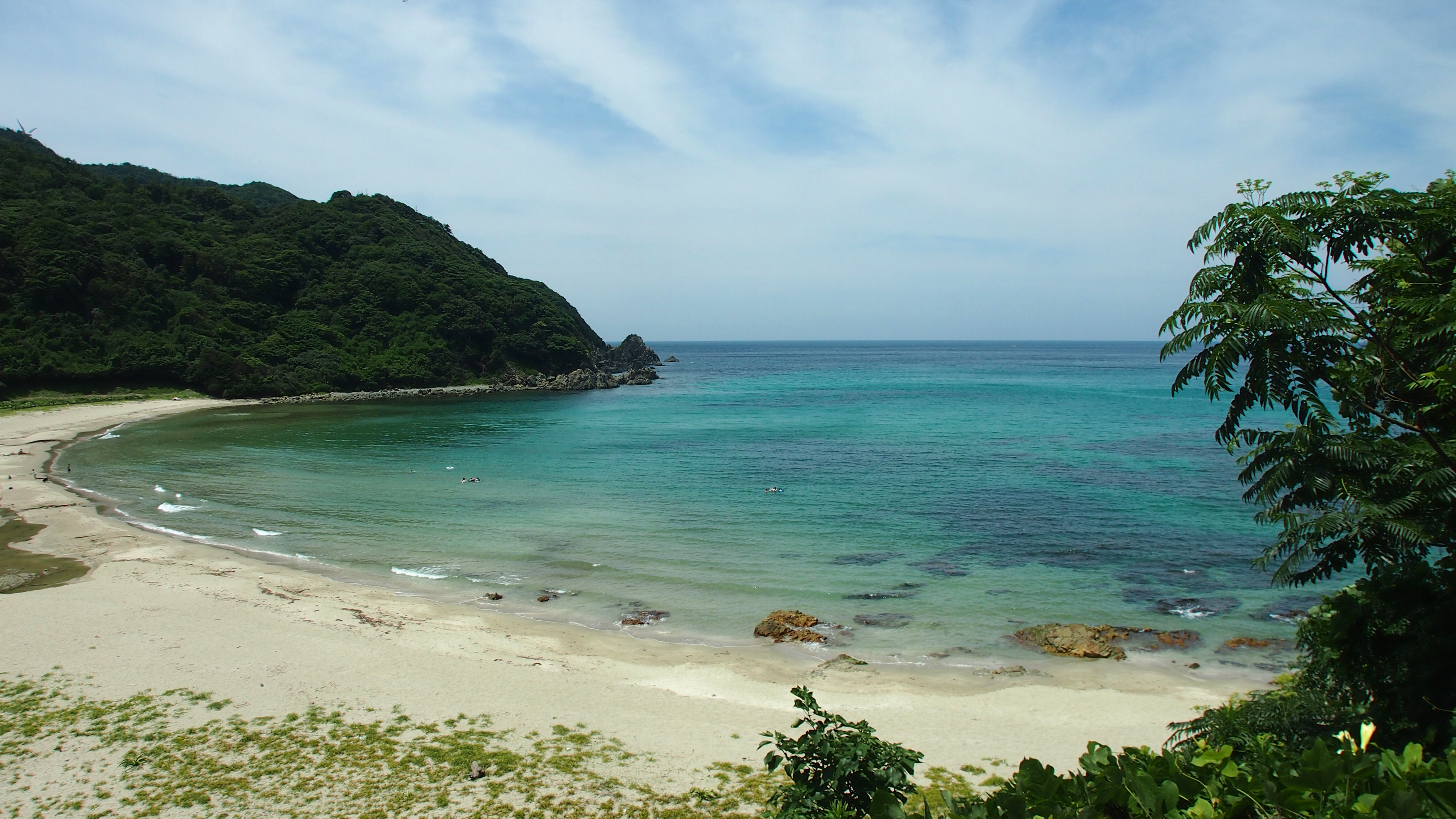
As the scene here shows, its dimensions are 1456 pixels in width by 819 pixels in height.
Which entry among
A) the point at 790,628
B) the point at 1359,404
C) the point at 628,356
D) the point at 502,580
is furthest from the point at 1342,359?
the point at 628,356

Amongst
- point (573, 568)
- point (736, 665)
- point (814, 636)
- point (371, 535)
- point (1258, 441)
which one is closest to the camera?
point (1258, 441)

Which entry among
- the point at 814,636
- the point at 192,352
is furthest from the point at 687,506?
the point at 192,352

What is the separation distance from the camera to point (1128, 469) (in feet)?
129

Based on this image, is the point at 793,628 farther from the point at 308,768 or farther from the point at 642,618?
the point at 308,768

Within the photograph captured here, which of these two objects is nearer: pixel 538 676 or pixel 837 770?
pixel 837 770

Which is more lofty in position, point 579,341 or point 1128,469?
point 579,341

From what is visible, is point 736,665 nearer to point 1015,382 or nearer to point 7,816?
point 7,816

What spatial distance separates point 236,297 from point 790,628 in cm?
9601

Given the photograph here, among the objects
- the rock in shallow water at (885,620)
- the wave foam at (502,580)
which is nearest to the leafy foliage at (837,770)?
the rock in shallow water at (885,620)

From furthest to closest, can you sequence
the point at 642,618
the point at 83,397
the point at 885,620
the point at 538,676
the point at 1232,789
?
the point at 83,397, the point at 642,618, the point at 885,620, the point at 538,676, the point at 1232,789

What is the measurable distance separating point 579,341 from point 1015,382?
217 ft

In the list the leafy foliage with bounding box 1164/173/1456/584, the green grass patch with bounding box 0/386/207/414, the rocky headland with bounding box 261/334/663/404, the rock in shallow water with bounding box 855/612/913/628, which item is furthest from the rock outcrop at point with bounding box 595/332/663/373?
the leafy foliage with bounding box 1164/173/1456/584

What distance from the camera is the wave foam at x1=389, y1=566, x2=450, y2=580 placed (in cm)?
2300

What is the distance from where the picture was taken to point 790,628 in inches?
719
